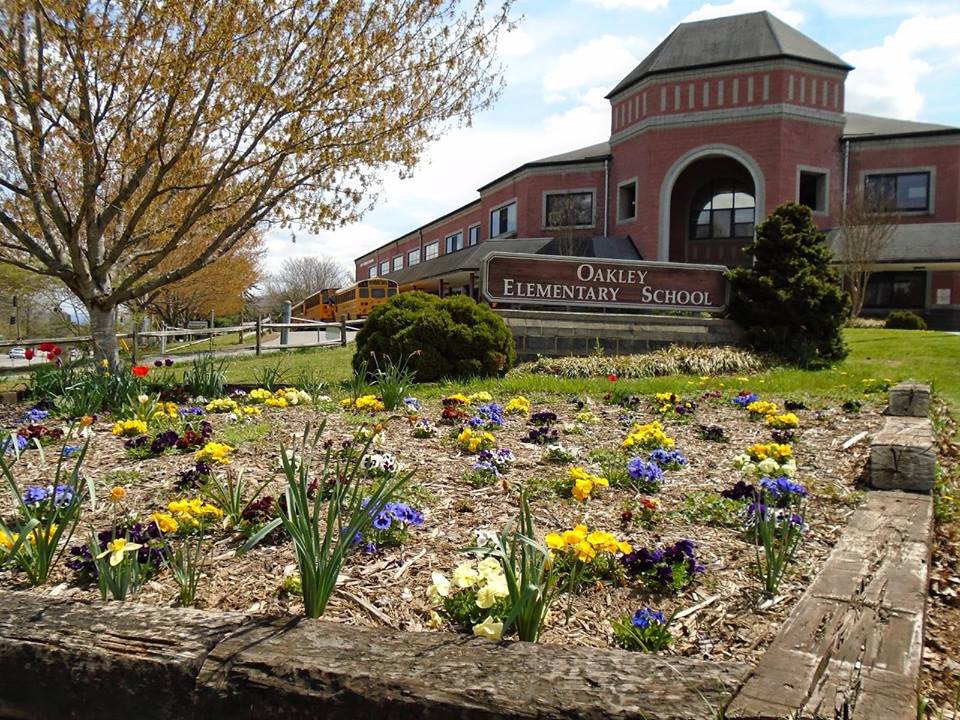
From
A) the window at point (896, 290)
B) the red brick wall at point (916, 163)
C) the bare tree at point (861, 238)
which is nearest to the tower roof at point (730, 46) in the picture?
the red brick wall at point (916, 163)

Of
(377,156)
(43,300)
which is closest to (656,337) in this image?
(377,156)

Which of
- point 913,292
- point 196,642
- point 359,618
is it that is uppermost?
point 913,292

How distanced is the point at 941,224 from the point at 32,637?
3162 centimetres

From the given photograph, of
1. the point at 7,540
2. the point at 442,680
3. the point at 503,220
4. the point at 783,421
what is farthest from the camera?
the point at 503,220

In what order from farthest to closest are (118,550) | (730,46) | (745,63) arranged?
(730,46), (745,63), (118,550)

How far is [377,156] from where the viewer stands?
848 cm

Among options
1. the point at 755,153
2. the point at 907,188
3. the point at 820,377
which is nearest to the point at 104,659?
the point at 820,377

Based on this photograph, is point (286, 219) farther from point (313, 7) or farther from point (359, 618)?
point (359, 618)

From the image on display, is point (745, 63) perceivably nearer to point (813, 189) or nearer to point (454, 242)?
point (813, 189)

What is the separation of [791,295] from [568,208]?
1931 centimetres

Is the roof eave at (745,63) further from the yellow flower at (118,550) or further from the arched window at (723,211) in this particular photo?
the yellow flower at (118,550)

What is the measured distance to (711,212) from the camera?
2997 centimetres

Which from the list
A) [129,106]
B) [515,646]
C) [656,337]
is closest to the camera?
[515,646]

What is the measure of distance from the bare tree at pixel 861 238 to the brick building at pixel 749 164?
87cm
